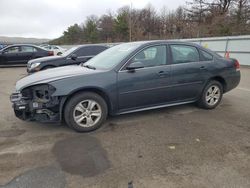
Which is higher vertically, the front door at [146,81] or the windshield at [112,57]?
the windshield at [112,57]

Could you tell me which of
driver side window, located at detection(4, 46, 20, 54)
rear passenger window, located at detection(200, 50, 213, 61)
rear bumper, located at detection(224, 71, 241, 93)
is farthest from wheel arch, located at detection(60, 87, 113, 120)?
driver side window, located at detection(4, 46, 20, 54)

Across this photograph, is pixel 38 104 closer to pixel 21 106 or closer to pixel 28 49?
pixel 21 106

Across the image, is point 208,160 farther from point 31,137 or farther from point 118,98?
point 31,137

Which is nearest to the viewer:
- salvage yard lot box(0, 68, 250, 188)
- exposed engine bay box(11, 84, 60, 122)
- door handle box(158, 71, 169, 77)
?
salvage yard lot box(0, 68, 250, 188)

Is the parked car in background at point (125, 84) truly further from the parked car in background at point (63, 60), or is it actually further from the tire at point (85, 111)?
the parked car in background at point (63, 60)

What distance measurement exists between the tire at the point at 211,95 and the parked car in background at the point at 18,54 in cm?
1142

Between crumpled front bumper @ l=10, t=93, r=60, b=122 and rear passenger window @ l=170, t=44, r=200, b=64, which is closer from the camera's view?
crumpled front bumper @ l=10, t=93, r=60, b=122

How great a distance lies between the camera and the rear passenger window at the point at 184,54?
4.73 meters

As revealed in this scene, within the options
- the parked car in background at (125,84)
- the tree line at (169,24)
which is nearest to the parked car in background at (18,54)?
the parked car in background at (125,84)

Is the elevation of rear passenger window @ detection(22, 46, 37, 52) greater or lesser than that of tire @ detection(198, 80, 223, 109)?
greater

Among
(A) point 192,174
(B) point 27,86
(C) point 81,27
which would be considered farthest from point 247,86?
(C) point 81,27

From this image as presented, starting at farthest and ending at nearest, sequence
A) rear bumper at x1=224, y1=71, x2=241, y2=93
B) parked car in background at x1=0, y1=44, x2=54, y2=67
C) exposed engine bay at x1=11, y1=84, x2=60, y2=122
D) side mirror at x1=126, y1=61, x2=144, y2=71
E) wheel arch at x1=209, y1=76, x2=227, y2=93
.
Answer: parked car in background at x1=0, y1=44, x2=54, y2=67
rear bumper at x1=224, y1=71, x2=241, y2=93
wheel arch at x1=209, y1=76, x2=227, y2=93
side mirror at x1=126, y1=61, x2=144, y2=71
exposed engine bay at x1=11, y1=84, x2=60, y2=122

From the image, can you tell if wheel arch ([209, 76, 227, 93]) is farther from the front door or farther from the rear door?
the front door

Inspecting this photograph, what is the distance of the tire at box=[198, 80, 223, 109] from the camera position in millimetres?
5141
